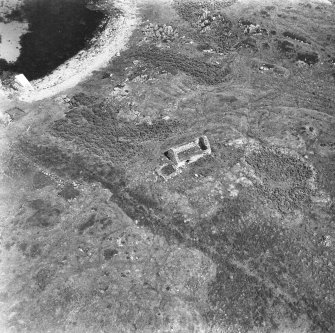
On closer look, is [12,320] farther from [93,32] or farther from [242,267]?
[93,32]

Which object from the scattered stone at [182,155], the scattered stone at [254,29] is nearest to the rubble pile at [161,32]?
the scattered stone at [254,29]

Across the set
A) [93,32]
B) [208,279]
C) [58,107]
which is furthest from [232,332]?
[93,32]

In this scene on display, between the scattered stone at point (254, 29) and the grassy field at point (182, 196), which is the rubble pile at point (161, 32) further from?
the scattered stone at point (254, 29)

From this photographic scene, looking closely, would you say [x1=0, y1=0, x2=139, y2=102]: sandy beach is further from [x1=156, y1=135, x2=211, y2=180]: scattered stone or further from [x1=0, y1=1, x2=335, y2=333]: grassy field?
[x1=156, y1=135, x2=211, y2=180]: scattered stone

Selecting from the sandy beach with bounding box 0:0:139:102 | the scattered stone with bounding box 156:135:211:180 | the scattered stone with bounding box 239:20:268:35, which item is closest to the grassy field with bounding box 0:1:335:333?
the scattered stone with bounding box 239:20:268:35

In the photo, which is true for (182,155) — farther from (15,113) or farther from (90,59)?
(90,59)

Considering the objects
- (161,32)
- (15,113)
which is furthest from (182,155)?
(161,32)
